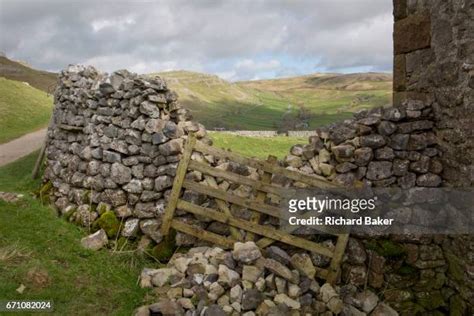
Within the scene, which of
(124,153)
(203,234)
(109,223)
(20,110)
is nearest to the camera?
(203,234)

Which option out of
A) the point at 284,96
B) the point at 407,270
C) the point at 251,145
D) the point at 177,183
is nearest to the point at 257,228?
the point at 177,183

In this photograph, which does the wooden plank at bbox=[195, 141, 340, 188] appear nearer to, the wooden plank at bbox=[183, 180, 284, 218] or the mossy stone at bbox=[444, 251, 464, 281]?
the wooden plank at bbox=[183, 180, 284, 218]

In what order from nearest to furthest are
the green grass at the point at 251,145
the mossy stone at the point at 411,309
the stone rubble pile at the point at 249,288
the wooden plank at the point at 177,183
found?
the stone rubble pile at the point at 249,288
the mossy stone at the point at 411,309
the wooden plank at the point at 177,183
the green grass at the point at 251,145

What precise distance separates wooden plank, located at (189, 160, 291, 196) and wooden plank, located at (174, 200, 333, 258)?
0.60m

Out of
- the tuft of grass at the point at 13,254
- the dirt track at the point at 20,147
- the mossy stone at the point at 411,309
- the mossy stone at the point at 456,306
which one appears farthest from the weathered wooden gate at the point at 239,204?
the dirt track at the point at 20,147

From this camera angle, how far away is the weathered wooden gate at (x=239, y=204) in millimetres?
7484

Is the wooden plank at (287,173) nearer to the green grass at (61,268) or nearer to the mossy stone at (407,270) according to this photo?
the mossy stone at (407,270)

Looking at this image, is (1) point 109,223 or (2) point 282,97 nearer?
(1) point 109,223

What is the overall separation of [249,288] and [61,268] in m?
3.19

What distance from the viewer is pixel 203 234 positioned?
8.06 meters

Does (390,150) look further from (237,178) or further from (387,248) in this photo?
(237,178)

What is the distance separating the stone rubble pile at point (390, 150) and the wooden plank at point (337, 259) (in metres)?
0.98

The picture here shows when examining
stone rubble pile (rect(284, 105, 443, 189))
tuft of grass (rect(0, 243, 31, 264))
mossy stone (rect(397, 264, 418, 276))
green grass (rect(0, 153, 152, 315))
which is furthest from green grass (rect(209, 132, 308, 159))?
tuft of grass (rect(0, 243, 31, 264))

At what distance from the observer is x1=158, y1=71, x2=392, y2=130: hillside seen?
11144 centimetres
